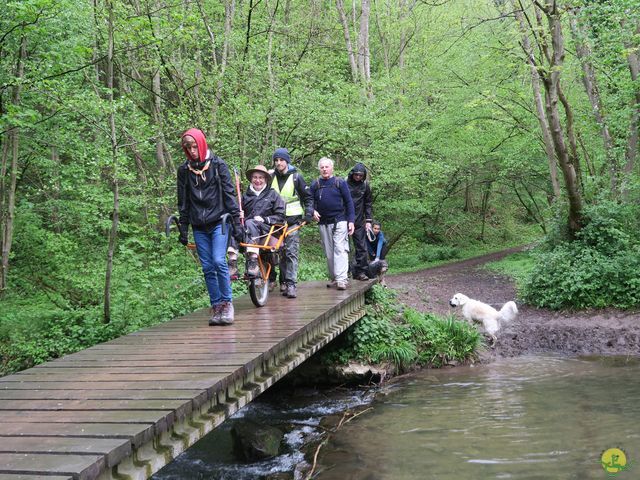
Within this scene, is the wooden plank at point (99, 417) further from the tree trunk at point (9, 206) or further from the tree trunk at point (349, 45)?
the tree trunk at point (349, 45)

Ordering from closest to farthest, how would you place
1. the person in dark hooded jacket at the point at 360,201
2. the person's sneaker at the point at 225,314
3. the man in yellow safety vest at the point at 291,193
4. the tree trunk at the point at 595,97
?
the person's sneaker at the point at 225,314 < the man in yellow safety vest at the point at 291,193 < the person in dark hooded jacket at the point at 360,201 < the tree trunk at the point at 595,97

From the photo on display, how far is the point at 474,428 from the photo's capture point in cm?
648

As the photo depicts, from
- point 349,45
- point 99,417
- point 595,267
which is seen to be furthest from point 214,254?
point 349,45

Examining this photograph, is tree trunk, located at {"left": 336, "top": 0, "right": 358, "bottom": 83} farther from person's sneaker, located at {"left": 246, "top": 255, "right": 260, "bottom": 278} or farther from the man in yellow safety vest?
person's sneaker, located at {"left": 246, "top": 255, "right": 260, "bottom": 278}

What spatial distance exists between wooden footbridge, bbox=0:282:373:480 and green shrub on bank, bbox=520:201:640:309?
7.60 metres

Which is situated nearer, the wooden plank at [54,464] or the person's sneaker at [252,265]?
the wooden plank at [54,464]

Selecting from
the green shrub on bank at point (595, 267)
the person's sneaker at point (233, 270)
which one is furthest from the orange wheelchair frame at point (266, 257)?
the green shrub on bank at point (595, 267)

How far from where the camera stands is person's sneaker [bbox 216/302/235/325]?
6.52 metres

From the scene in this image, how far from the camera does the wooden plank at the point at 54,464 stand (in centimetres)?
267

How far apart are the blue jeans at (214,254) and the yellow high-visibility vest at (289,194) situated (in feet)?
5.82

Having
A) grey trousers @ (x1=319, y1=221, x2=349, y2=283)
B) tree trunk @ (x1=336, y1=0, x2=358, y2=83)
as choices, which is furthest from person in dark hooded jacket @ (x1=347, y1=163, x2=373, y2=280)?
tree trunk @ (x1=336, y1=0, x2=358, y2=83)

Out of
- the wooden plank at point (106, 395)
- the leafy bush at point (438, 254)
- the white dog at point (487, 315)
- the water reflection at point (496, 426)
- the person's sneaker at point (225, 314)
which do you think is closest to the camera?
the wooden plank at point (106, 395)

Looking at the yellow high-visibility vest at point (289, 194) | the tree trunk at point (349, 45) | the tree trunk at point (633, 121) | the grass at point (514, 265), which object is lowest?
the grass at point (514, 265)

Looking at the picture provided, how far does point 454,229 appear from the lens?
2653cm
